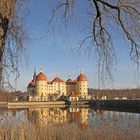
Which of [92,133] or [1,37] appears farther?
[92,133]

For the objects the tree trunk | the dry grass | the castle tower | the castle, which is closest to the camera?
the tree trunk

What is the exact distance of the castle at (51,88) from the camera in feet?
256

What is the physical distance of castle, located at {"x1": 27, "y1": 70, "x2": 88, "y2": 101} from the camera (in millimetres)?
78000

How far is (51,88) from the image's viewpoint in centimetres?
8631

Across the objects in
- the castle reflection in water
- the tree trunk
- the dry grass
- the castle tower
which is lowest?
the dry grass

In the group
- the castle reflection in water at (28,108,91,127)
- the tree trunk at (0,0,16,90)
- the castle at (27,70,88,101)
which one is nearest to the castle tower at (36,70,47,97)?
the castle at (27,70,88,101)

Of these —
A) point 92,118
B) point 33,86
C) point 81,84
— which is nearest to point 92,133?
point 92,118

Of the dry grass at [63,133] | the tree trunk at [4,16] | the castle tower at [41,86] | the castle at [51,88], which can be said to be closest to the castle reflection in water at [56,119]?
the dry grass at [63,133]

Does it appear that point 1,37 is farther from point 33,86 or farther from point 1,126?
point 33,86

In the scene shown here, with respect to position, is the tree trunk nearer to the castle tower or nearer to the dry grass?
the dry grass

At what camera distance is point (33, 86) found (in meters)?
85.1

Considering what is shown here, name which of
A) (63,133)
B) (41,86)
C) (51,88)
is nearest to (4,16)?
(63,133)

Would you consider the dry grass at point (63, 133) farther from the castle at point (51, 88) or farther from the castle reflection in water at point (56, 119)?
the castle at point (51, 88)

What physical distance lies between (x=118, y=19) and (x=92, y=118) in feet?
16.6
